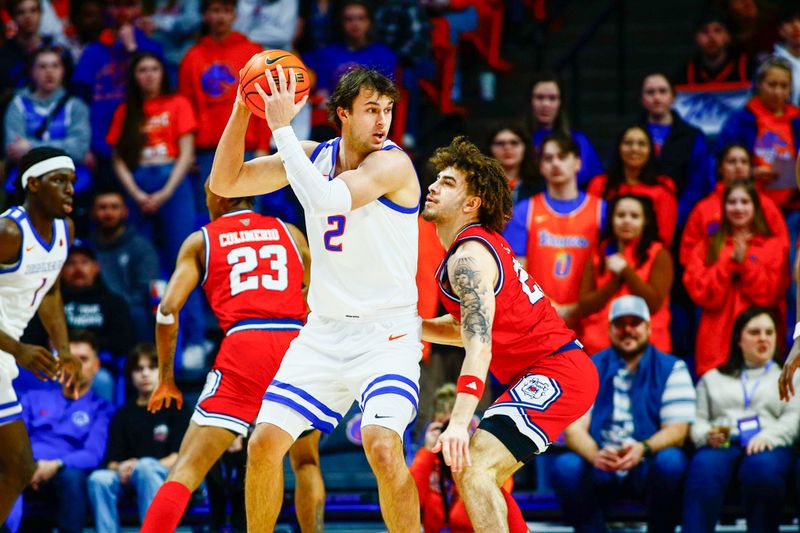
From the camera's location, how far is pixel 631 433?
26.2ft

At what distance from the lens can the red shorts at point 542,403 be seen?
18.7 feet

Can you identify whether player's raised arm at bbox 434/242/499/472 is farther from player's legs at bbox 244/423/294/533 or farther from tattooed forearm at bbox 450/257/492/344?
player's legs at bbox 244/423/294/533

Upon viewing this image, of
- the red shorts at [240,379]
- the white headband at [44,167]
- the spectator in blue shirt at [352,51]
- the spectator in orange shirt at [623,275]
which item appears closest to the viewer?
the red shorts at [240,379]

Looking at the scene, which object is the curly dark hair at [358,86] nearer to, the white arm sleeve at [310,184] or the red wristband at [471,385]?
the white arm sleeve at [310,184]

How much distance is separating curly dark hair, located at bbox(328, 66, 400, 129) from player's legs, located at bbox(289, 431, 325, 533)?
79.8 inches

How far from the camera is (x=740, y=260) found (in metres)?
8.64

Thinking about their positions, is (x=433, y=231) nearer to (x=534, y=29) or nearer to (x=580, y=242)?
(x=580, y=242)

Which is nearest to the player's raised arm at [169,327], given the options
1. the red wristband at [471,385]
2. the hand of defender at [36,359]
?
the hand of defender at [36,359]

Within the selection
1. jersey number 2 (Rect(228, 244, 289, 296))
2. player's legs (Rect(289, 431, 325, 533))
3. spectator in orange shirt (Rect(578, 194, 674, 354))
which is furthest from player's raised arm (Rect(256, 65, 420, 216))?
spectator in orange shirt (Rect(578, 194, 674, 354))

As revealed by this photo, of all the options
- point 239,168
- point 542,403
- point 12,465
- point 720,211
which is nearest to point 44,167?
point 12,465

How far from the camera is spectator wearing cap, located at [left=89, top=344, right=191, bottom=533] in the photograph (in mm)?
7828

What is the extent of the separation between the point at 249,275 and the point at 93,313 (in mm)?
2740

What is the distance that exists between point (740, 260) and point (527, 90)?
2.16m

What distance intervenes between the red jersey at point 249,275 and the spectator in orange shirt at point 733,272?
10.0 feet
